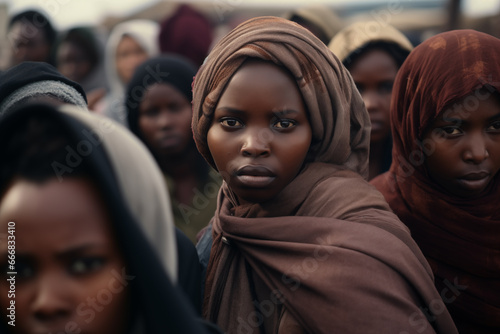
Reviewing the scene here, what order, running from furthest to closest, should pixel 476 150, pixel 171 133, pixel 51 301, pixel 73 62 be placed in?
1. pixel 73 62
2. pixel 171 133
3. pixel 476 150
4. pixel 51 301

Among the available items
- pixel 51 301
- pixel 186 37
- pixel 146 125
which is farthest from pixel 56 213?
pixel 186 37

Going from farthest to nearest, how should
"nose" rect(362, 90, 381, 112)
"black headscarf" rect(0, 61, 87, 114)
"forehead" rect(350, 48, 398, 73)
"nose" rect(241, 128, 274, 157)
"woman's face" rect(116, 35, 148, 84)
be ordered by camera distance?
"woman's face" rect(116, 35, 148, 84) < "forehead" rect(350, 48, 398, 73) < "nose" rect(362, 90, 381, 112) < "black headscarf" rect(0, 61, 87, 114) < "nose" rect(241, 128, 274, 157)

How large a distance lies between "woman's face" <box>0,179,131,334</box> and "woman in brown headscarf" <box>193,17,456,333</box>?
78 centimetres

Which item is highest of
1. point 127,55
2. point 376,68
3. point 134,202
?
point 134,202

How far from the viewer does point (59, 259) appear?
1.37 metres

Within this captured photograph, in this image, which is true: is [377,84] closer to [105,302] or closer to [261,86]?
[261,86]

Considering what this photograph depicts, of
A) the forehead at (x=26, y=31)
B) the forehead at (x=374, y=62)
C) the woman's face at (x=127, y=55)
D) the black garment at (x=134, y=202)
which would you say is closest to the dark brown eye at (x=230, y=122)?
the black garment at (x=134, y=202)

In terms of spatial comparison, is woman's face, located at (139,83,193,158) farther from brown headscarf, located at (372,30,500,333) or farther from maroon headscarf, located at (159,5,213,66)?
maroon headscarf, located at (159,5,213,66)

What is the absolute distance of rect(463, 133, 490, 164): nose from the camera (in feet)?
7.75

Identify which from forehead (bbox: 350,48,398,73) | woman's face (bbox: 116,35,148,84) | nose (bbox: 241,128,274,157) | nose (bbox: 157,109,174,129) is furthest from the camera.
Result: woman's face (bbox: 116,35,148,84)

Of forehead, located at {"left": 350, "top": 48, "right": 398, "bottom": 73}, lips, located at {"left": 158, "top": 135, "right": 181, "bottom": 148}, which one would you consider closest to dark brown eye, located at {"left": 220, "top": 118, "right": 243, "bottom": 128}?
forehead, located at {"left": 350, "top": 48, "right": 398, "bottom": 73}

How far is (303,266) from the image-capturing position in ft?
6.61

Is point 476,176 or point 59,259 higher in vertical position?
point 59,259

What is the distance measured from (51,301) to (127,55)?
5.62 meters
